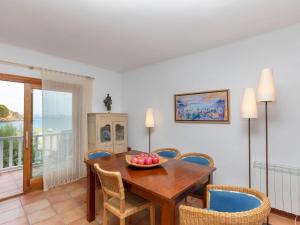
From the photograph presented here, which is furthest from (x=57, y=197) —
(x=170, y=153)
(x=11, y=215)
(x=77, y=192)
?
(x=170, y=153)

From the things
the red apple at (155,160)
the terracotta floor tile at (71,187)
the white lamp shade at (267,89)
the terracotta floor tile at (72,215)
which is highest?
the white lamp shade at (267,89)

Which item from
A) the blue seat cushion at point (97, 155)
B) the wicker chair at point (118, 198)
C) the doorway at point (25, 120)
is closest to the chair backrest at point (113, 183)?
the wicker chair at point (118, 198)

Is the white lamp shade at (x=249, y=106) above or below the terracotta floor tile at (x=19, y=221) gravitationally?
above

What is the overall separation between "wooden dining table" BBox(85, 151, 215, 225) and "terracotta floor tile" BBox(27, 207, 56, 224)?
1.98 ft

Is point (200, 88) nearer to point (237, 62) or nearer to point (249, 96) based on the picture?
point (237, 62)

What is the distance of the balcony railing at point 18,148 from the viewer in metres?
3.01

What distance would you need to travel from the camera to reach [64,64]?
3260 mm

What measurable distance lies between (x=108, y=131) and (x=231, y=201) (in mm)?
2762

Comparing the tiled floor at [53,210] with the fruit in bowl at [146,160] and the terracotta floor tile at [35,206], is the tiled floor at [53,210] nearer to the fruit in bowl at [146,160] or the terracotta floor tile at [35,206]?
the terracotta floor tile at [35,206]

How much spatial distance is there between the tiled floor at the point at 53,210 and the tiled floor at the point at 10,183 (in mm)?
245

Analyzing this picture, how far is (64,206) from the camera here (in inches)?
95.2

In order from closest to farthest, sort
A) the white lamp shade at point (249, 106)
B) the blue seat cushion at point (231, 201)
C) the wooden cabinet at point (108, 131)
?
the blue seat cushion at point (231, 201) < the white lamp shade at point (249, 106) < the wooden cabinet at point (108, 131)

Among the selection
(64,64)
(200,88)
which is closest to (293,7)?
(200,88)

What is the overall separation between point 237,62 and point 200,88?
26.5 inches
